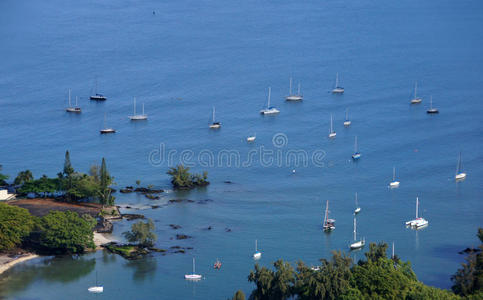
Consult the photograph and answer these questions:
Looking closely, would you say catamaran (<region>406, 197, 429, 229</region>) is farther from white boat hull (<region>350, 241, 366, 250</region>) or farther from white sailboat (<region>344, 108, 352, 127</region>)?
white sailboat (<region>344, 108, 352, 127</region>)

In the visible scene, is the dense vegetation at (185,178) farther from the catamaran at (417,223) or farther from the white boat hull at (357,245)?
the catamaran at (417,223)

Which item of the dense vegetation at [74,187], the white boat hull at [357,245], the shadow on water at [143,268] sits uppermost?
the dense vegetation at [74,187]

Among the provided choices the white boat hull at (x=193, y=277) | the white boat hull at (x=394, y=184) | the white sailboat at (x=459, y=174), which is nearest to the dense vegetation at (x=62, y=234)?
the white boat hull at (x=193, y=277)

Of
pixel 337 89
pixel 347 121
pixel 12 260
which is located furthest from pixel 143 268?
pixel 337 89

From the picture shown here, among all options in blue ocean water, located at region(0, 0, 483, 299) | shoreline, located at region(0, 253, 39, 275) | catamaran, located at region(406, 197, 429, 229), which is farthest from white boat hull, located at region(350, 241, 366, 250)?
shoreline, located at region(0, 253, 39, 275)
